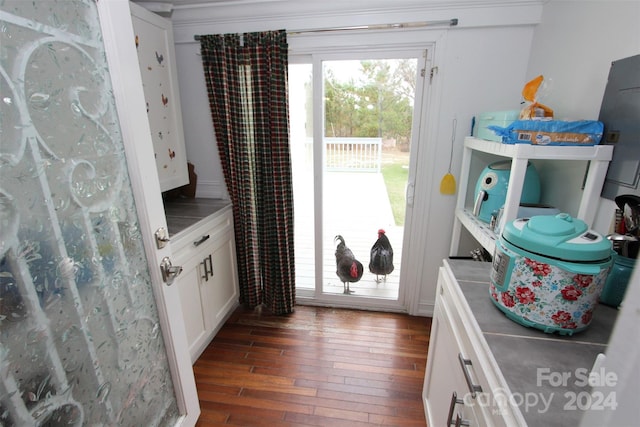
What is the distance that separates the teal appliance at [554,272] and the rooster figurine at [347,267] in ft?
4.79

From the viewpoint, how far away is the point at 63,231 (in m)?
0.75

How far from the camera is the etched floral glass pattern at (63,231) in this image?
64cm

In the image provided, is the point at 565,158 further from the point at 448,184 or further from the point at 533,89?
the point at 448,184

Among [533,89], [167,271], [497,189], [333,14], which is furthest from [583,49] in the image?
[167,271]

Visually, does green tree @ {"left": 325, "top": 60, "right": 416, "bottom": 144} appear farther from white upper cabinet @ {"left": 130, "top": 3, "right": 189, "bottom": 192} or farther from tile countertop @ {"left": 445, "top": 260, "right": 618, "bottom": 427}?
tile countertop @ {"left": 445, "top": 260, "right": 618, "bottom": 427}

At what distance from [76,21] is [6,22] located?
0.19 meters

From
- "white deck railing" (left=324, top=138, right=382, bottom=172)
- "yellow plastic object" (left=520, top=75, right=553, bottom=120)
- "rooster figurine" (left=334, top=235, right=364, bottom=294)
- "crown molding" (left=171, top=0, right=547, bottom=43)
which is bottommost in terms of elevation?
"rooster figurine" (left=334, top=235, right=364, bottom=294)

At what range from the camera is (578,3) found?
1.27m

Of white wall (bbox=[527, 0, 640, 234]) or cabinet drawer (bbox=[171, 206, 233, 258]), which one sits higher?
white wall (bbox=[527, 0, 640, 234])

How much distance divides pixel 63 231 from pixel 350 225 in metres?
2.07

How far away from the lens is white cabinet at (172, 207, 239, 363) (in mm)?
1647

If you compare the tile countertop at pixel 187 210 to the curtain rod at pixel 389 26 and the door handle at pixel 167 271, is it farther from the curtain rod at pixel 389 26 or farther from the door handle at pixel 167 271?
the curtain rod at pixel 389 26

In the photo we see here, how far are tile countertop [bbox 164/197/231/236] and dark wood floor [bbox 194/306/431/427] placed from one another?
90 cm

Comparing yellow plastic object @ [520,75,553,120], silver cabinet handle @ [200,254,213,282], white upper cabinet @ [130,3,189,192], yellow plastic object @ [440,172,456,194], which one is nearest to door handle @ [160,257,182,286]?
silver cabinet handle @ [200,254,213,282]
